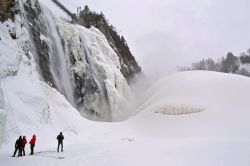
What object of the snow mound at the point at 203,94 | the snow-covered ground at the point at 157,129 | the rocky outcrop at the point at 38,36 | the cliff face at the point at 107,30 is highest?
the cliff face at the point at 107,30

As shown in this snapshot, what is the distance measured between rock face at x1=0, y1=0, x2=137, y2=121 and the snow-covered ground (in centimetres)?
597

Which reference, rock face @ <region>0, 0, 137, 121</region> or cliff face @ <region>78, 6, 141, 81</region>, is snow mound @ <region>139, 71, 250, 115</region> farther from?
cliff face @ <region>78, 6, 141, 81</region>

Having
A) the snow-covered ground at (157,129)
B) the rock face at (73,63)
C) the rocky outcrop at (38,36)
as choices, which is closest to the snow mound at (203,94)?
the snow-covered ground at (157,129)

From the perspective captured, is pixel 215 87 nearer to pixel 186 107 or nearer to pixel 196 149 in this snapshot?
pixel 186 107

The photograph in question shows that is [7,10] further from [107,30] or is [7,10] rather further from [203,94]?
[107,30]

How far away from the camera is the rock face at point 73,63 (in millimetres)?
31025

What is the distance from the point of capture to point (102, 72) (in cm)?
4212

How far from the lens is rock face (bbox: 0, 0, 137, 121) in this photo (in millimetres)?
31025

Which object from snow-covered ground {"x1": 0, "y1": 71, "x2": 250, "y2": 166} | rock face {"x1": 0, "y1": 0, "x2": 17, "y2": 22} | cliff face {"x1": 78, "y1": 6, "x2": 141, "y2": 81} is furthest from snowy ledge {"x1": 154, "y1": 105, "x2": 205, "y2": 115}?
cliff face {"x1": 78, "y1": 6, "x2": 141, "y2": 81}

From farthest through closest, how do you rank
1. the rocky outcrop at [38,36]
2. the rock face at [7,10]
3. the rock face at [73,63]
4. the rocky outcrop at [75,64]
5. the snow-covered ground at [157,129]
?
the rocky outcrop at [75,64] → the rock face at [73,63] → the rocky outcrop at [38,36] → the rock face at [7,10] → the snow-covered ground at [157,129]

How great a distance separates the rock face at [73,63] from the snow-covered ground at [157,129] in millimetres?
5975

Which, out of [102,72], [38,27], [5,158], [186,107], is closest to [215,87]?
[186,107]

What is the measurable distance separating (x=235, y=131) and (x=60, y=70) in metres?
21.5

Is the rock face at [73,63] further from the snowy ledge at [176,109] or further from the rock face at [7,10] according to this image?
the snowy ledge at [176,109]
